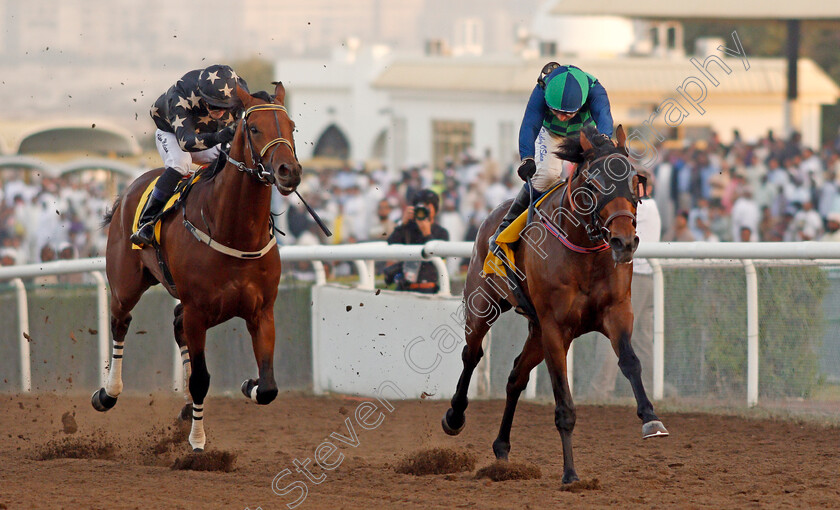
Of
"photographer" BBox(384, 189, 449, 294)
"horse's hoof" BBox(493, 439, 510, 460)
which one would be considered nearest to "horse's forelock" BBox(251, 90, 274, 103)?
"horse's hoof" BBox(493, 439, 510, 460)

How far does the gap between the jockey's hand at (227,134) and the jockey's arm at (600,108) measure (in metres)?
1.91

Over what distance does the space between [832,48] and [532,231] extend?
1448 inches

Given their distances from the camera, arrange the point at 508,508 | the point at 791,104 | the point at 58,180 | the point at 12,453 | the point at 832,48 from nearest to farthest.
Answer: the point at 508,508
the point at 12,453
the point at 791,104
the point at 58,180
the point at 832,48

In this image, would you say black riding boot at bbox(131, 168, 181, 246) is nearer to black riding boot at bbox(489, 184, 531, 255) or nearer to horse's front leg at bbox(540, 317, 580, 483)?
black riding boot at bbox(489, 184, 531, 255)

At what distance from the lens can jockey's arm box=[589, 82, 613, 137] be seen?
19.5ft

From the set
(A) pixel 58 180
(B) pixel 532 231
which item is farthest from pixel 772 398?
(A) pixel 58 180

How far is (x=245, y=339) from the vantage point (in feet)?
30.4

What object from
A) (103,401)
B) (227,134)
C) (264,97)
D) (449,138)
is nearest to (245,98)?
(264,97)

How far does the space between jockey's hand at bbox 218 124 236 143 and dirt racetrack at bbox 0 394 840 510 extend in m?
1.78

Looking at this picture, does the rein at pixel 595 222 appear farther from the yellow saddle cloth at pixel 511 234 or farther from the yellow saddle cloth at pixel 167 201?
the yellow saddle cloth at pixel 167 201

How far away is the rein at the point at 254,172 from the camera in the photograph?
5754 mm

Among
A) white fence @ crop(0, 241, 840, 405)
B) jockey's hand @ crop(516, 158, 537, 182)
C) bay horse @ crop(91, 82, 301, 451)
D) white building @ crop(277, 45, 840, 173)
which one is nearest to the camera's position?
bay horse @ crop(91, 82, 301, 451)

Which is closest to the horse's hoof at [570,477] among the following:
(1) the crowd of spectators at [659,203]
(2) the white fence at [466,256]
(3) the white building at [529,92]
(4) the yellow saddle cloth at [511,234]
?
(4) the yellow saddle cloth at [511,234]

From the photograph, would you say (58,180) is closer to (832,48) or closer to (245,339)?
(245,339)
